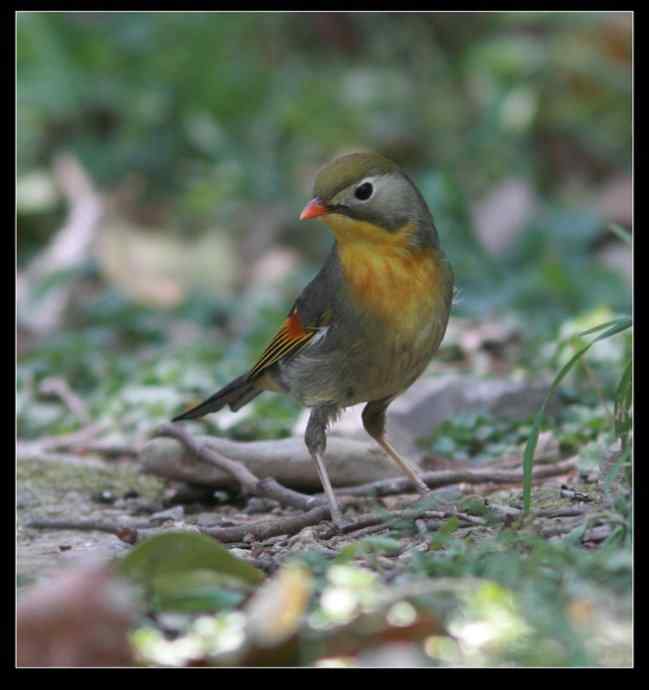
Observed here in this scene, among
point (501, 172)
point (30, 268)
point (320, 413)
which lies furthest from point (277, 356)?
point (501, 172)

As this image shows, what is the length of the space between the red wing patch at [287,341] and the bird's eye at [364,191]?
558 millimetres

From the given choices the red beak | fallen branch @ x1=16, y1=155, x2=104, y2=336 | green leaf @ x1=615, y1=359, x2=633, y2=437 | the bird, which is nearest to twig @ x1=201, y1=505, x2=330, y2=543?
the bird

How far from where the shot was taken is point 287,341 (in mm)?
5180

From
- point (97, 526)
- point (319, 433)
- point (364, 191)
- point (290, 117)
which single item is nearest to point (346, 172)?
point (364, 191)

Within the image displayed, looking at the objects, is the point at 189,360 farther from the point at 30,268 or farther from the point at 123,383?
the point at 30,268

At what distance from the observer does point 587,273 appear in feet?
26.3

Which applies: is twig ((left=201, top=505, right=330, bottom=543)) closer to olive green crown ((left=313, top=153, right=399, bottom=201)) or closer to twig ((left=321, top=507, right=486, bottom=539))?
twig ((left=321, top=507, right=486, bottom=539))

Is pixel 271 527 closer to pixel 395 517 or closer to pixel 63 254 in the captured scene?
pixel 395 517

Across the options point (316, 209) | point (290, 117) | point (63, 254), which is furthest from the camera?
point (290, 117)

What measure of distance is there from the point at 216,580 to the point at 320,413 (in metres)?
1.62

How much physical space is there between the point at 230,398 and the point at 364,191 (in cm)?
118

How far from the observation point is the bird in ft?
15.6

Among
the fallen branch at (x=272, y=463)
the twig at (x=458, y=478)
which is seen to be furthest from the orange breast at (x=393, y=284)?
the fallen branch at (x=272, y=463)

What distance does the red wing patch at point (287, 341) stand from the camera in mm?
5082
